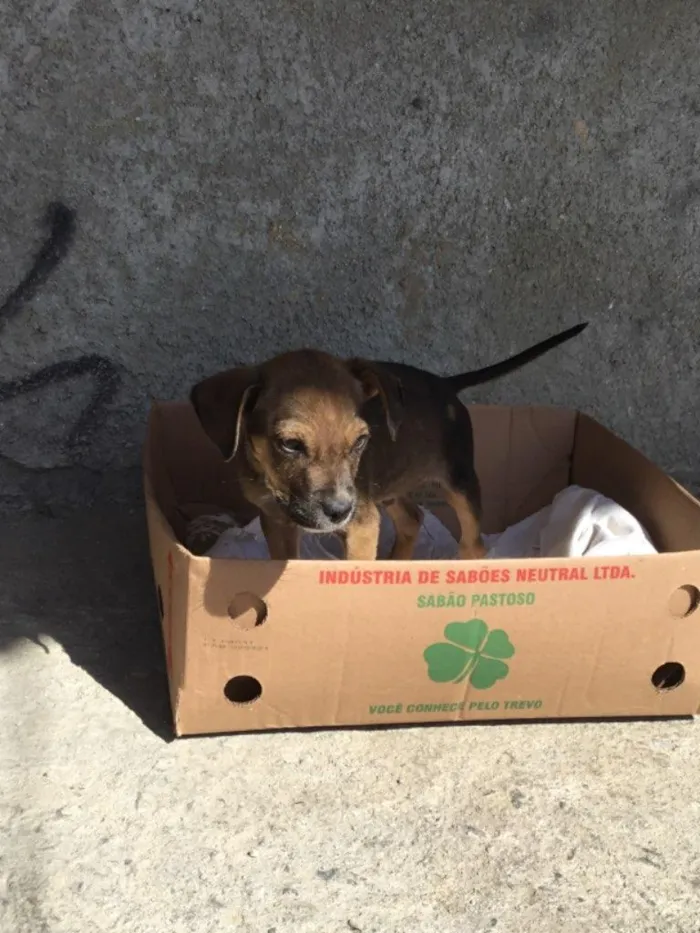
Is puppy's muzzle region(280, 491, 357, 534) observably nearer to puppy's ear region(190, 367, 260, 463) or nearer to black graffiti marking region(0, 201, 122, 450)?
puppy's ear region(190, 367, 260, 463)

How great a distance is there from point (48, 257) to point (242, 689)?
190 cm

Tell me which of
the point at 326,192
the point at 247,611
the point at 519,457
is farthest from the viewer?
the point at 519,457

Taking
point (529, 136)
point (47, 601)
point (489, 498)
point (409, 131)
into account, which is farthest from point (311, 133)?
point (47, 601)

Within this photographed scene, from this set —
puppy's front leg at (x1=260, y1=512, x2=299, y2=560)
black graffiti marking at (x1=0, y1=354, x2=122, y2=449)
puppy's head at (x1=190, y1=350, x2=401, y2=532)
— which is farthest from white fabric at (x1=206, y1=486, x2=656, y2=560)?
black graffiti marking at (x1=0, y1=354, x2=122, y2=449)

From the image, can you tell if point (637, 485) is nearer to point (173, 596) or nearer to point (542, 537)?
point (542, 537)

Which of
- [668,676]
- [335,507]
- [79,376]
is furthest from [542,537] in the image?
[79,376]

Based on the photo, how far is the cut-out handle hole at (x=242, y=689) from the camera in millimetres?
2684

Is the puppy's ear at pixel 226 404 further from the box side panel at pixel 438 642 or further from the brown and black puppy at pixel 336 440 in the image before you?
the box side panel at pixel 438 642

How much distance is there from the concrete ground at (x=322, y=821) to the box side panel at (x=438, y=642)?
94 mm

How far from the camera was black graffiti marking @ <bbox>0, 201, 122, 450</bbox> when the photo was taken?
3.63 meters

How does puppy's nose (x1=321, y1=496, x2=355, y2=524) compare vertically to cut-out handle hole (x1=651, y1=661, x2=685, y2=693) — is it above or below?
above

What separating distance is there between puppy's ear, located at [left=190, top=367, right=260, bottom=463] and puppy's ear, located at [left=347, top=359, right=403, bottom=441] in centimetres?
34

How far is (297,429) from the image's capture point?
262 centimetres

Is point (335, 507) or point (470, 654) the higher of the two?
point (335, 507)
